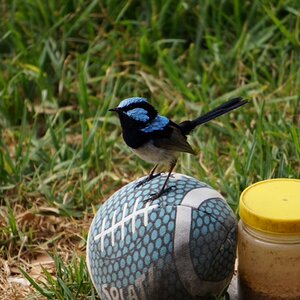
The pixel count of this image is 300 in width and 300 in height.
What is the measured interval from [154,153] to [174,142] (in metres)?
0.11

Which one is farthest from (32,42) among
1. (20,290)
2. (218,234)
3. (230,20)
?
(218,234)

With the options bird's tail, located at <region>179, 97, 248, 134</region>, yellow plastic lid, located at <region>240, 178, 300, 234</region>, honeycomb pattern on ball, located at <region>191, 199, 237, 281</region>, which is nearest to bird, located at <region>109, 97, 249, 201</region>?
bird's tail, located at <region>179, 97, 248, 134</region>

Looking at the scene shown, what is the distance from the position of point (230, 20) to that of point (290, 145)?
1.61 m

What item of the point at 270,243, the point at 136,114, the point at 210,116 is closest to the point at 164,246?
the point at 270,243

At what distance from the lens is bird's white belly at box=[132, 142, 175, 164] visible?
12.2 ft

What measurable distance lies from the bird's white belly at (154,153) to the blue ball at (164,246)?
0.22 metres

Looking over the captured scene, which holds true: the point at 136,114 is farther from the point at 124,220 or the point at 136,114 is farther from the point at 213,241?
the point at 213,241

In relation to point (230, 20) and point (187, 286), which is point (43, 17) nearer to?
point (230, 20)

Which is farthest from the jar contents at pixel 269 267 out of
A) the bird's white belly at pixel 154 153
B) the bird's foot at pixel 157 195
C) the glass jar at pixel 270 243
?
the bird's white belly at pixel 154 153

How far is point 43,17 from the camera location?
6.38 meters

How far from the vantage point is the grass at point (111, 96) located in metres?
4.71

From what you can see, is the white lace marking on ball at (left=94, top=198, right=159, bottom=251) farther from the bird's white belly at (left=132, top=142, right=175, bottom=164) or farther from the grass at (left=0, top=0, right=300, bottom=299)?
the grass at (left=0, top=0, right=300, bottom=299)

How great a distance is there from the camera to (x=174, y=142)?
3.78 m

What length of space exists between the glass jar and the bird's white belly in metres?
0.41
